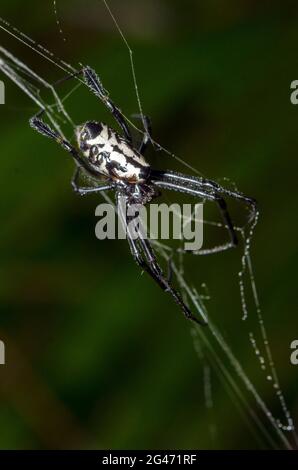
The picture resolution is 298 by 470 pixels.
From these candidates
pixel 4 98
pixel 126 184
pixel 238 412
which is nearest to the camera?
pixel 126 184

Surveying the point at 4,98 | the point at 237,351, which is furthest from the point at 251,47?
the point at 237,351

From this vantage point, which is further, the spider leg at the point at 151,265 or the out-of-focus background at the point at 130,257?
the out-of-focus background at the point at 130,257

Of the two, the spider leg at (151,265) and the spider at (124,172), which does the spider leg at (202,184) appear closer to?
the spider at (124,172)

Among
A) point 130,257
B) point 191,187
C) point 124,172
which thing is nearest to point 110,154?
point 124,172

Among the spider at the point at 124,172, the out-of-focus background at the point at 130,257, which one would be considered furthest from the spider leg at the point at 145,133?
the out-of-focus background at the point at 130,257

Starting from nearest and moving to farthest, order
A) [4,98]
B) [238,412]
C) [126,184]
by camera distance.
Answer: [126,184], [4,98], [238,412]

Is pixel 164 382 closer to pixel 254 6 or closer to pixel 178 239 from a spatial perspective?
pixel 178 239

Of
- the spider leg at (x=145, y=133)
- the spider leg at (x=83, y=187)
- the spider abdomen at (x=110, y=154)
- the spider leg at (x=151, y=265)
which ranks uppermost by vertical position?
the spider leg at (x=145, y=133)

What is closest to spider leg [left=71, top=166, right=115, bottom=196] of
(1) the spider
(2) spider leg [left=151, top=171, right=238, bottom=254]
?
(1) the spider
